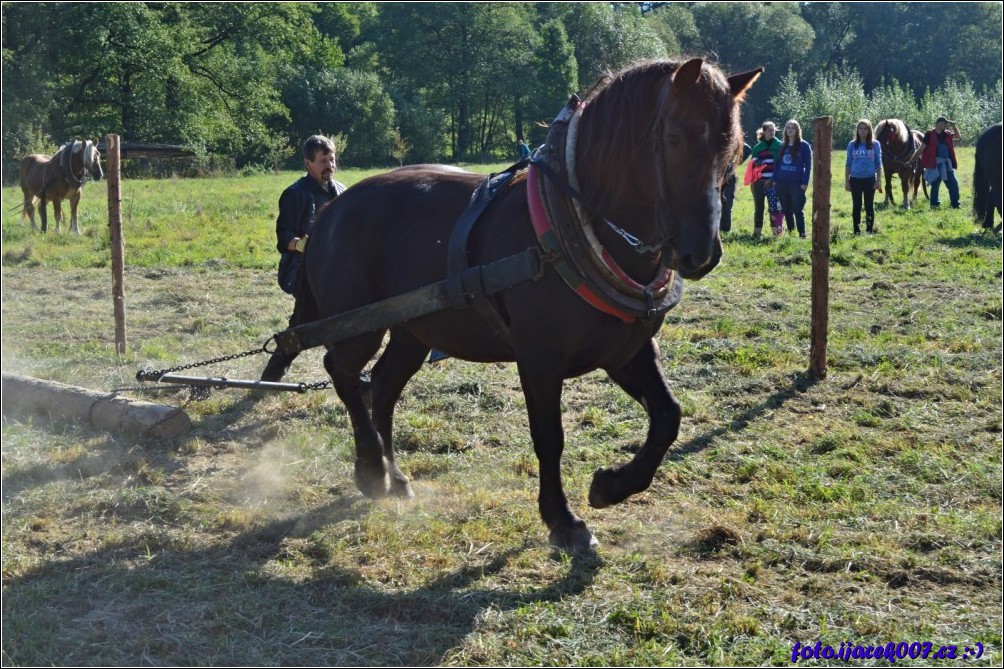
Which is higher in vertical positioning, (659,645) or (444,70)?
(444,70)

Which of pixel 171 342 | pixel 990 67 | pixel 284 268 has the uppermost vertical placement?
pixel 990 67

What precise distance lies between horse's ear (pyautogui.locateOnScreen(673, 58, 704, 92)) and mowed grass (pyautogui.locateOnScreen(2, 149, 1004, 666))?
1921 millimetres

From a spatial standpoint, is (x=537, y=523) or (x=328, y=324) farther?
(x=328, y=324)

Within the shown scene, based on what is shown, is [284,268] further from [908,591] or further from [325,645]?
[908,591]

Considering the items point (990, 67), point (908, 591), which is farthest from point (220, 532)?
point (990, 67)

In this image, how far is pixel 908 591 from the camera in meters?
3.83

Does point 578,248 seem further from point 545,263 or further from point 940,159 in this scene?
point 940,159

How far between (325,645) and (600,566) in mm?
1218

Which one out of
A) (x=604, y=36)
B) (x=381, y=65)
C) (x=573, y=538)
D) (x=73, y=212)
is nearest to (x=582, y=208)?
(x=573, y=538)

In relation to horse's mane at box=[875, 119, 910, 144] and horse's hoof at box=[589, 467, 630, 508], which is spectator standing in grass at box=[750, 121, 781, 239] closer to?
horse's mane at box=[875, 119, 910, 144]

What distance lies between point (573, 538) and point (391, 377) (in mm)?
1658

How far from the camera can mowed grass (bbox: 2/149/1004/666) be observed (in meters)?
3.63

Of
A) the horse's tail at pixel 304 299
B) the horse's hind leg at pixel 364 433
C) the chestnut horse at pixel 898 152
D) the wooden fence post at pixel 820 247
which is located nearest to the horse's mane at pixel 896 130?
the chestnut horse at pixel 898 152

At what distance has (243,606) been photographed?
3.91m
